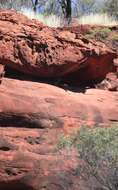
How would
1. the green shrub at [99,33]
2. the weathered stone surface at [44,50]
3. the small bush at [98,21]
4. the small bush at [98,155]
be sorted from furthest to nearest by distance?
the small bush at [98,21] < the green shrub at [99,33] < the weathered stone surface at [44,50] < the small bush at [98,155]

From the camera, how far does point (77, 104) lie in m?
10.6

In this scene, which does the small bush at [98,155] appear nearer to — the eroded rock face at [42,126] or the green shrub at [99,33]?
the eroded rock face at [42,126]

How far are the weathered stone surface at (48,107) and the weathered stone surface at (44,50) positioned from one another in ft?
1.27

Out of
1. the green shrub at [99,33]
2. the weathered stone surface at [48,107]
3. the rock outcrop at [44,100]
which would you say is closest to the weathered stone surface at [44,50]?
the rock outcrop at [44,100]

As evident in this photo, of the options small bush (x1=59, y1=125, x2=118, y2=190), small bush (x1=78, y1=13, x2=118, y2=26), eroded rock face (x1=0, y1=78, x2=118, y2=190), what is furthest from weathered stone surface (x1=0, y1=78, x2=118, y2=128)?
small bush (x1=78, y1=13, x2=118, y2=26)

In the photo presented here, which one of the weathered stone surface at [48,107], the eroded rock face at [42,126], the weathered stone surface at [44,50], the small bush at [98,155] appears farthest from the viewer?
the weathered stone surface at [44,50]

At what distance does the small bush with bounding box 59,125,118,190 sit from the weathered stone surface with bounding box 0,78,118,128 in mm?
1380

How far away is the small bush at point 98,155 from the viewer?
27.6 ft

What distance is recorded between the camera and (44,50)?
10.9m

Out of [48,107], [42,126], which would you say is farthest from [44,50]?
[42,126]

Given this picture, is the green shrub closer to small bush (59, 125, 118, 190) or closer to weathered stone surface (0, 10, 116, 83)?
weathered stone surface (0, 10, 116, 83)

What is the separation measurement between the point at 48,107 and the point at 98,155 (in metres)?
1.96

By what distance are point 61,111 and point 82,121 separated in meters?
0.44

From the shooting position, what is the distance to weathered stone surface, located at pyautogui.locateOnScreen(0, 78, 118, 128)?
9.80m
